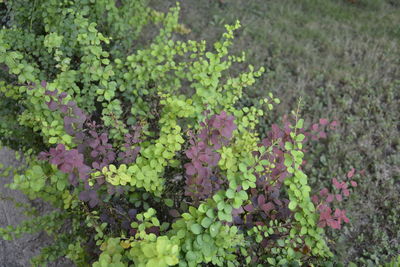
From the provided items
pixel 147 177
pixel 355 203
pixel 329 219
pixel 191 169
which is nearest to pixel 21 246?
pixel 147 177

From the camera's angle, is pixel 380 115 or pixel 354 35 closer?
pixel 380 115

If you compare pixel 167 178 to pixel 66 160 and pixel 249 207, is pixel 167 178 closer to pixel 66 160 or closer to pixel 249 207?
pixel 249 207

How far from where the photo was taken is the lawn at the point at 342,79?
3.35 meters

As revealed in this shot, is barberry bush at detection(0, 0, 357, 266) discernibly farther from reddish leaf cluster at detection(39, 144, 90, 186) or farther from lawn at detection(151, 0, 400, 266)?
lawn at detection(151, 0, 400, 266)

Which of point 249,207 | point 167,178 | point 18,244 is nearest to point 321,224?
point 249,207

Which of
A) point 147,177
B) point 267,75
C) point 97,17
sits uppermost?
point 97,17

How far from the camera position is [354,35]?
210 inches

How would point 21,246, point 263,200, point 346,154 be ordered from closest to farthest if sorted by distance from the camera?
point 263,200 → point 21,246 → point 346,154

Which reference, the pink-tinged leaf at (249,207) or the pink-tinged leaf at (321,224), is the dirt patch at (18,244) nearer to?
the pink-tinged leaf at (249,207)

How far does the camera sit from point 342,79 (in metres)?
4.56

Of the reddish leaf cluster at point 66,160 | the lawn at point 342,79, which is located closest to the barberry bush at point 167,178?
the reddish leaf cluster at point 66,160

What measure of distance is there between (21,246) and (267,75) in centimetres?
329

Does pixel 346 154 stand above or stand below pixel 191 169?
below

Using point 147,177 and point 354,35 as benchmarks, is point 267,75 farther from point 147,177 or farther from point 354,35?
point 147,177
